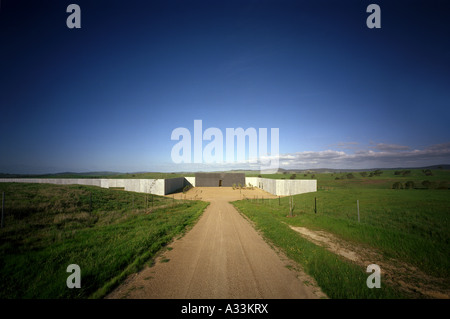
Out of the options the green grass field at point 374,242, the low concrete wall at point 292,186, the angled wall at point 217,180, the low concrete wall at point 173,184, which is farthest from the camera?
the angled wall at point 217,180

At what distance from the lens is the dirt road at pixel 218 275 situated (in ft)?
14.4

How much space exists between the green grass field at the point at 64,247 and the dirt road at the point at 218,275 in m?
0.74

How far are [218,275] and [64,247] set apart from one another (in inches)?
250

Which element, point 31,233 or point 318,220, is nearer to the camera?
point 31,233

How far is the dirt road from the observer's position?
172 inches

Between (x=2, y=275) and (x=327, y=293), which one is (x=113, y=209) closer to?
(x=2, y=275)

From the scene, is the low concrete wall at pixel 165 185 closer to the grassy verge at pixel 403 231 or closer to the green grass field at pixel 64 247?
the grassy verge at pixel 403 231

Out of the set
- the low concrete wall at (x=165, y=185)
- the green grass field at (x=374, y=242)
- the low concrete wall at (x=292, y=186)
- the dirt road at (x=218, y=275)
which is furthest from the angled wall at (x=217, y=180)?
the dirt road at (x=218, y=275)

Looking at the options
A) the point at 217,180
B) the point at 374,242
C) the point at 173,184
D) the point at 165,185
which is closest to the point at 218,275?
the point at 374,242

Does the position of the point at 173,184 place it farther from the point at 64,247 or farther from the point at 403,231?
the point at 403,231

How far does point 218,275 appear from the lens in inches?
207
